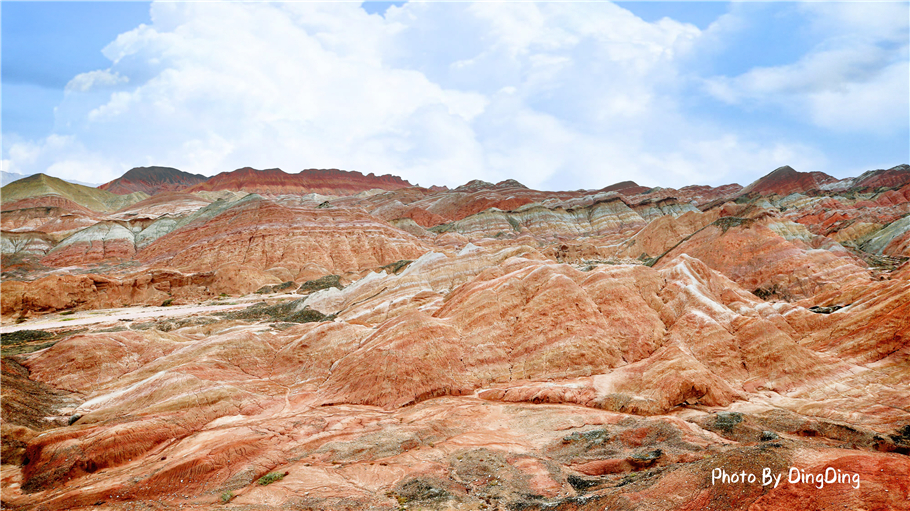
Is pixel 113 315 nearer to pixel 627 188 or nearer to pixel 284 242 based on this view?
pixel 284 242

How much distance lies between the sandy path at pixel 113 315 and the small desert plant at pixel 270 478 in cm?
3197

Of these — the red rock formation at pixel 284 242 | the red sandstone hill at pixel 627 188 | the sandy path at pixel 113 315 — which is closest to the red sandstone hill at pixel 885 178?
the red sandstone hill at pixel 627 188

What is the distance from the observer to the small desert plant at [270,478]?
12641 mm

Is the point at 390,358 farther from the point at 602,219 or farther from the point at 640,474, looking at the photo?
the point at 602,219

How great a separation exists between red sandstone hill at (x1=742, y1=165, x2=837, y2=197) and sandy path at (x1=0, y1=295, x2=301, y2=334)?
5742 inches

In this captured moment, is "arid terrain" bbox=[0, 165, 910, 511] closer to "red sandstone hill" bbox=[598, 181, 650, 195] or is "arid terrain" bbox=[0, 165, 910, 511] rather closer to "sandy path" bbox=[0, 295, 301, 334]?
"sandy path" bbox=[0, 295, 301, 334]

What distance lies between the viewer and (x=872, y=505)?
7.86 metres

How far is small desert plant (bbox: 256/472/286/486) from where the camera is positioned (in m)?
12.6

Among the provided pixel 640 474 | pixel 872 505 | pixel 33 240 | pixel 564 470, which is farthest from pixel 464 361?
pixel 33 240

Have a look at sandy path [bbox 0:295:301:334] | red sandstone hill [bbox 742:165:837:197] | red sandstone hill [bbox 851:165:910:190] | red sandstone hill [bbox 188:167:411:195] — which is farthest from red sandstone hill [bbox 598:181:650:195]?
sandy path [bbox 0:295:301:334]

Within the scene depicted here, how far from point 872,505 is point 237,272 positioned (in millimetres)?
62018

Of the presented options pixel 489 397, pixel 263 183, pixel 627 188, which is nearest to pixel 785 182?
pixel 627 188

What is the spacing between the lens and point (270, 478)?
12.8 meters

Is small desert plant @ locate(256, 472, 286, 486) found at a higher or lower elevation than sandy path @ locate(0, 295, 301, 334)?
lower
